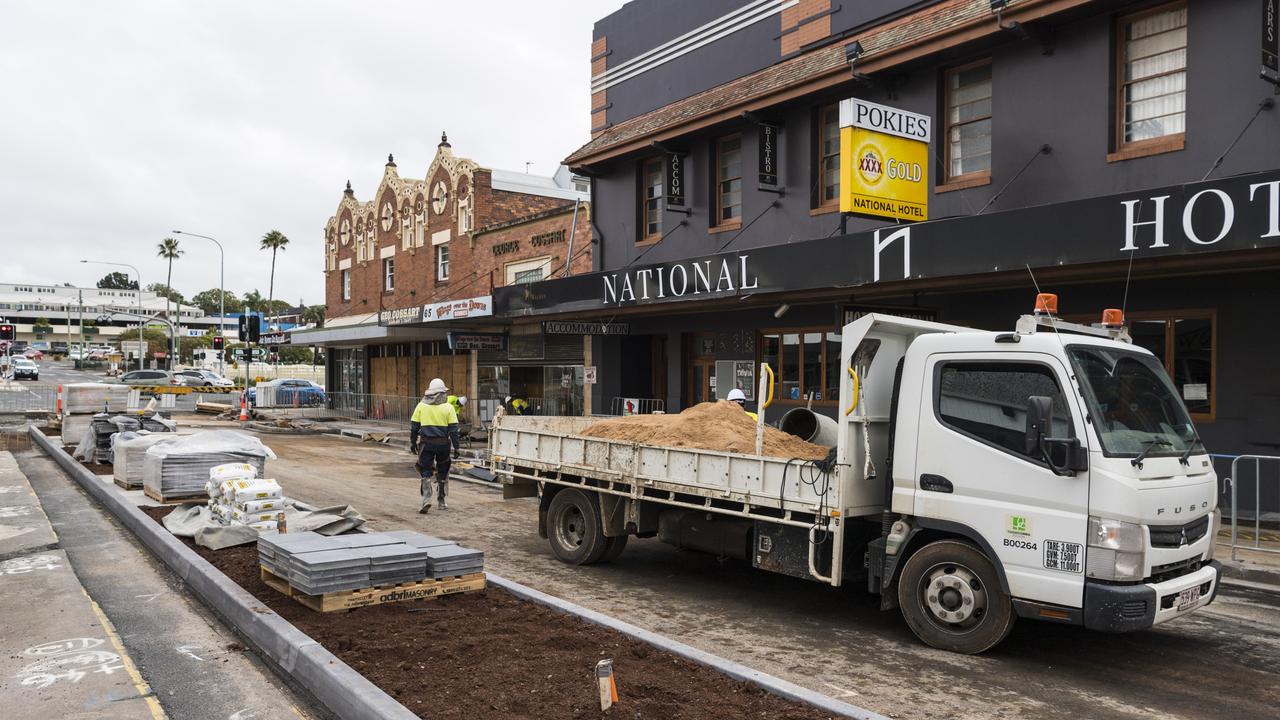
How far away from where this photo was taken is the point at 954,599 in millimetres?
6453

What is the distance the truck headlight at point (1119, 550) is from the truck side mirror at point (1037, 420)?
607mm

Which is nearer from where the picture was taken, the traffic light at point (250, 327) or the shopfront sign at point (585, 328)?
the shopfront sign at point (585, 328)

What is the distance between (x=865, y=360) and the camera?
23.1 feet

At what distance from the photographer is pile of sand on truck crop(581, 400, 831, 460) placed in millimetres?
7938

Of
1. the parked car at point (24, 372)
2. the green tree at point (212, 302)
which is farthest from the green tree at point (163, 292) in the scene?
the parked car at point (24, 372)

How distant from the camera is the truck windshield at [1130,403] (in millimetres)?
6016

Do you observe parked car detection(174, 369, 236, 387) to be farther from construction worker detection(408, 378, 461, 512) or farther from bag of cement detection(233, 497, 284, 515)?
bag of cement detection(233, 497, 284, 515)

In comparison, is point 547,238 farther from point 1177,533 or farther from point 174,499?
point 1177,533

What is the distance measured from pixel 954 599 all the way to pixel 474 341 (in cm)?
2028

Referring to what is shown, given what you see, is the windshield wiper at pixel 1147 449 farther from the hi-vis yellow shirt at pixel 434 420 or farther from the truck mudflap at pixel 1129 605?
the hi-vis yellow shirt at pixel 434 420

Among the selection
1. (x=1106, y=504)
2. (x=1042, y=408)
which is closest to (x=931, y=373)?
(x=1042, y=408)

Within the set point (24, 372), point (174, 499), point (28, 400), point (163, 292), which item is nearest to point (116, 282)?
point (163, 292)

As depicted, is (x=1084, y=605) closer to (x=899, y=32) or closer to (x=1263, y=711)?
(x=1263, y=711)

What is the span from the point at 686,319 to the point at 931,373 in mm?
13074
